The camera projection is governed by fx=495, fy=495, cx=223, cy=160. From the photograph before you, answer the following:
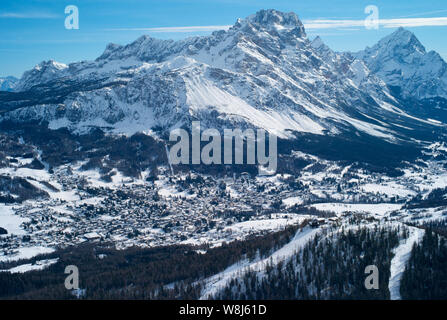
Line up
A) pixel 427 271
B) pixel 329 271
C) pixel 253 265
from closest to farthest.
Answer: pixel 427 271 < pixel 329 271 < pixel 253 265

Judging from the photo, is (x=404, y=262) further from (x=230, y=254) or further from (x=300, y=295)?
(x=230, y=254)

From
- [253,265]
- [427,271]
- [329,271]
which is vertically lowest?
[253,265]

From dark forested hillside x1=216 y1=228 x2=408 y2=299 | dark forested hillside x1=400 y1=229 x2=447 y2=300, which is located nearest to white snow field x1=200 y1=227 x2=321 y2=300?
dark forested hillside x1=216 y1=228 x2=408 y2=299

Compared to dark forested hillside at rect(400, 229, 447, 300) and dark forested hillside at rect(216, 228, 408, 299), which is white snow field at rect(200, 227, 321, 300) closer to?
dark forested hillside at rect(216, 228, 408, 299)

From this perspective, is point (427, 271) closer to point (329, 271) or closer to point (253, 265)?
point (329, 271)

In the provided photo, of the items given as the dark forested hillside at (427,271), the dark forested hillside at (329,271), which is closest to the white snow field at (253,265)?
the dark forested hillside at (329,271)

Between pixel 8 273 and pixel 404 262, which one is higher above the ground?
pixel 404 262

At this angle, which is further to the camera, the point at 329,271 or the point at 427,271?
the point at 329,271

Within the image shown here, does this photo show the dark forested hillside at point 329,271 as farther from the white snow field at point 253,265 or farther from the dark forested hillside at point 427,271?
the dark forested hillside at point 427,271

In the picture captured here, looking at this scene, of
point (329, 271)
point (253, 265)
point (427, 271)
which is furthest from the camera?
point (253, 265)

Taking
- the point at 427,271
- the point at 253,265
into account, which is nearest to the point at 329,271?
the point at 427,271
